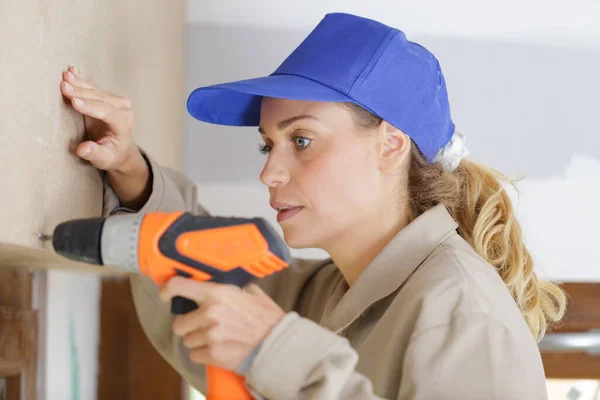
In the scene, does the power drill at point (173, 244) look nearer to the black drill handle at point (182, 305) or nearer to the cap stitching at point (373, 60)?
the black drill handle at point (182, 305)

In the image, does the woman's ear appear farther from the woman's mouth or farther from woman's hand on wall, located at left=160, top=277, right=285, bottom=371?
woman's hand on wall, located at left=160, top=277, right=285, bottom=371

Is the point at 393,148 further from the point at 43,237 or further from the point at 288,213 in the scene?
the point at 43,237

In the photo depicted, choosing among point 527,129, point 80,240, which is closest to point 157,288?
point 80,240

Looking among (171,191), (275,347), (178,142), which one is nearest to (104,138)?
(171,191)

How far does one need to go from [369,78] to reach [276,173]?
0.22m

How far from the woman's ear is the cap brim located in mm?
108

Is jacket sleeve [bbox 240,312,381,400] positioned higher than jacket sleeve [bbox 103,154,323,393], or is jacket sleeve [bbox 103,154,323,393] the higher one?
jacket sleeve [bbox 240,312,381,400]

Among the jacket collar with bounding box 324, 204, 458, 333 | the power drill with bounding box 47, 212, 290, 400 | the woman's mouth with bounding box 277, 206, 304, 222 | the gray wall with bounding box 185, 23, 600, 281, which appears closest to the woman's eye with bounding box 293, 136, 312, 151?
the woman's mouth with bounding box 277, 206, 304, 222

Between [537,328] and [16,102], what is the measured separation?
0.97m

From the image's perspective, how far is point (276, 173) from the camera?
114cm

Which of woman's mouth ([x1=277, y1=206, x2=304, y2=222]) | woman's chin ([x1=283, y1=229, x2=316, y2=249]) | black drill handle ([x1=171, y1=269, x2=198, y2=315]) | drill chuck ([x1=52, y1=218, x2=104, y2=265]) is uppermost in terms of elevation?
drill chuck ([x1=52, y1=218, x2=104, y2=265])

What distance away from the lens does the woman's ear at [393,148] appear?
115 centimetres

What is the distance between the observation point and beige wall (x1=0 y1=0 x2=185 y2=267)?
0.71 metres

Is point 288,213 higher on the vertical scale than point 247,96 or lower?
lower
